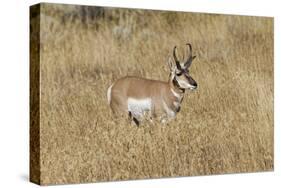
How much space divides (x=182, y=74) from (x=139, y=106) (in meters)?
0.81

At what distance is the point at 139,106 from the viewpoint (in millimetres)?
11164

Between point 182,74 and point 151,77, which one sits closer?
point 151,77

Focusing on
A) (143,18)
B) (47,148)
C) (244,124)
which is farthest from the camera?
(244,124)

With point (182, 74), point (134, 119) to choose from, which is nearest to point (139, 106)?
point (134, 119)

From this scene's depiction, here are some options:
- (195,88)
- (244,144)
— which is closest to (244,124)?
(244,144)

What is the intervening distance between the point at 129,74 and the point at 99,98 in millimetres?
565

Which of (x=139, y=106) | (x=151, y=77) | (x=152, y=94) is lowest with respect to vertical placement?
(x=139, y=106)

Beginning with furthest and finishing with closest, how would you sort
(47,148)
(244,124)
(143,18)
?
(244,124), (143,18), (47,148)

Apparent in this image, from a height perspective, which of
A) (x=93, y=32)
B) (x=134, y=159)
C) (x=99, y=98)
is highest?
(x=93, y=32)

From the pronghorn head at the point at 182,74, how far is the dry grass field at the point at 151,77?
8 centimetres

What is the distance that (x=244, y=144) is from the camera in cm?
1201

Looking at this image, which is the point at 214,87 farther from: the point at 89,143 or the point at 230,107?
the point at 89,143

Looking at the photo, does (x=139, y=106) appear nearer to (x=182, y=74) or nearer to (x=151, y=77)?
(x=151, y=77)

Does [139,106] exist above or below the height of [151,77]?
below
